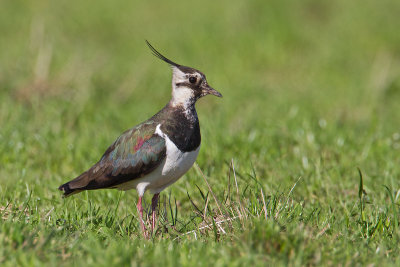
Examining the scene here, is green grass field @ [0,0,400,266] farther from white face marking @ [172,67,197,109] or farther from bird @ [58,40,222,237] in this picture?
white face marking @ [172,67,197,109]

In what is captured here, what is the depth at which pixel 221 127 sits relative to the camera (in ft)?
24.1

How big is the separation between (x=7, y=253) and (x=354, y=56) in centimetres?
824

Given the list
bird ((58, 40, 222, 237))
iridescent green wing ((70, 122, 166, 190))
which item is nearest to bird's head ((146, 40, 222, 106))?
bird ((58, 40, 222, 237))

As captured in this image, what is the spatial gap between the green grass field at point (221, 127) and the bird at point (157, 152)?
24 centimetres

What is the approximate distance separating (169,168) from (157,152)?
0.16 meters

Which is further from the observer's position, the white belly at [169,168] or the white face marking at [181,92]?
the white face marking at [181,92]

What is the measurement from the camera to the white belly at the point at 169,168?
479 centimetres

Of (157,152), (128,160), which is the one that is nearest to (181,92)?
(157,152)

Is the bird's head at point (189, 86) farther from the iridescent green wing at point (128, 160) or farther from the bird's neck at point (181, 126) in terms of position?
the iridescent green wing at point (128, 160)

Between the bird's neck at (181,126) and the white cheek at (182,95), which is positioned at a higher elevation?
the white cheek at (182,95)

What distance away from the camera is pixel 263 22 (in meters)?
11.4

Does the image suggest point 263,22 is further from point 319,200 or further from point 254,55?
point 319,200

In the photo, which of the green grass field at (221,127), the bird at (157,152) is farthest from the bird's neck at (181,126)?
the green grass field at (221,127)

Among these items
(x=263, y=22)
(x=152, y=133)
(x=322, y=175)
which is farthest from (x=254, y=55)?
(x=152, y=133)
